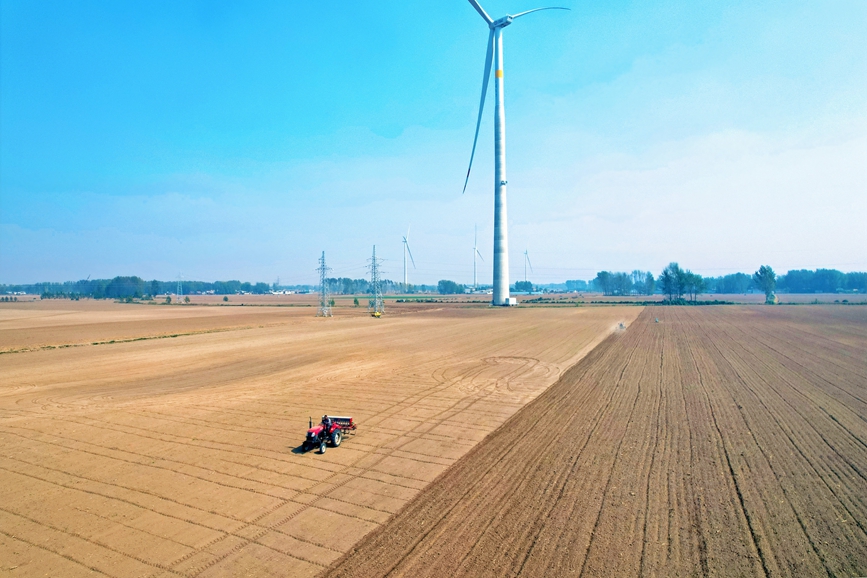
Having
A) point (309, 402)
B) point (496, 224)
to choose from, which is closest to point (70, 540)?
point (309, 402)

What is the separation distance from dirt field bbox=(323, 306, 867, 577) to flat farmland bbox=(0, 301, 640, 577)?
3.86 feet

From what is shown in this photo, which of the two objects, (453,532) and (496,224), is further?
(496,224)

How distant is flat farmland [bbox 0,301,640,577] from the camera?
9.23 m

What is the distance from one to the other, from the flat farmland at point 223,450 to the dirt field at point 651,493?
3.86ft

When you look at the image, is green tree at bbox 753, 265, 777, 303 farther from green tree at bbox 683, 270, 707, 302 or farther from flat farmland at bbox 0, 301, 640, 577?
flat farmland at bbox 0, 301, 640, 577

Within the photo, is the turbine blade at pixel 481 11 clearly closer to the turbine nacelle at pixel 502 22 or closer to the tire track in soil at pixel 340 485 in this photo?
the turbine nacelle at pixel 502 22

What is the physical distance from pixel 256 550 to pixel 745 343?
4254 centimetres

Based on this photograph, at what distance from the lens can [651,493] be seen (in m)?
11.2

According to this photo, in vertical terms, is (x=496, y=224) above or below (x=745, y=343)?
above

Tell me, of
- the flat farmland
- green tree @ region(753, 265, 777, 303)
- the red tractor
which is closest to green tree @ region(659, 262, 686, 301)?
green tree @ region(753, 265, 777, 303)

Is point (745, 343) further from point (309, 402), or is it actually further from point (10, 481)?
point (10, 481)

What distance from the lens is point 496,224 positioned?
8306 centimetres

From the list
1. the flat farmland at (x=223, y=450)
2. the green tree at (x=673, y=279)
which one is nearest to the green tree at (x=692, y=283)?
the green tree at (x=673, y=279)

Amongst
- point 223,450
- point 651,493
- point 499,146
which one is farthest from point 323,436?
point 499,146
